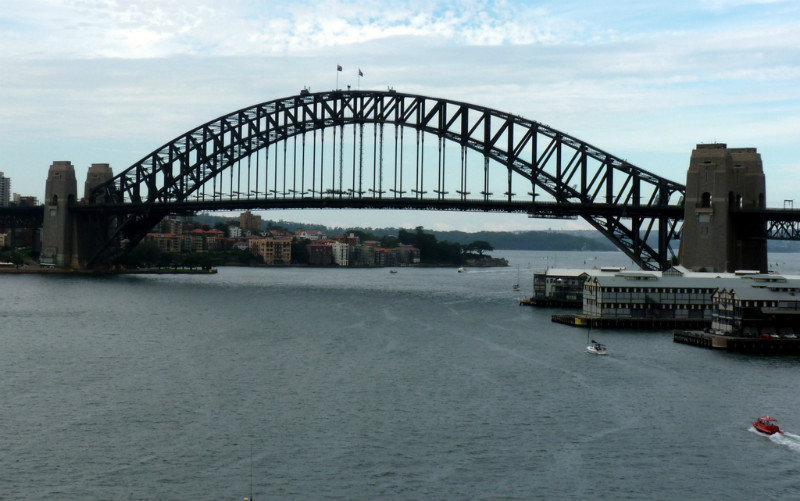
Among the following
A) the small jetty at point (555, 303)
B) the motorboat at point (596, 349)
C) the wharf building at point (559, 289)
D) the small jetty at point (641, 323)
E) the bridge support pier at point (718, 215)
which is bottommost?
the motorboat at point (596, 349)

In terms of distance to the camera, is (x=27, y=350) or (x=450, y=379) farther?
(x=27, y=350)

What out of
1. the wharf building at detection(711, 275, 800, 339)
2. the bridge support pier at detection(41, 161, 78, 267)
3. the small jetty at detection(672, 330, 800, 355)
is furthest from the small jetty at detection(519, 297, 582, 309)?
the bridge support pier at detection(41, 161, 78, 267)

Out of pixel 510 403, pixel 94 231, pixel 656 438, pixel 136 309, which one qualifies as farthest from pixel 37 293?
pixel 656 438

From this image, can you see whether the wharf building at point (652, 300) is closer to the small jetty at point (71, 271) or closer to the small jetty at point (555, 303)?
the small jetty at point (555, 303)

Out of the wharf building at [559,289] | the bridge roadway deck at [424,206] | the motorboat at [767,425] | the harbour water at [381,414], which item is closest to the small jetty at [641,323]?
the harbour water at [381,414]

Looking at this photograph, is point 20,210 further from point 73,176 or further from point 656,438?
point 656,438

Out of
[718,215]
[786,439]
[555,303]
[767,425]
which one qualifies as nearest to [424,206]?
[555,303]
